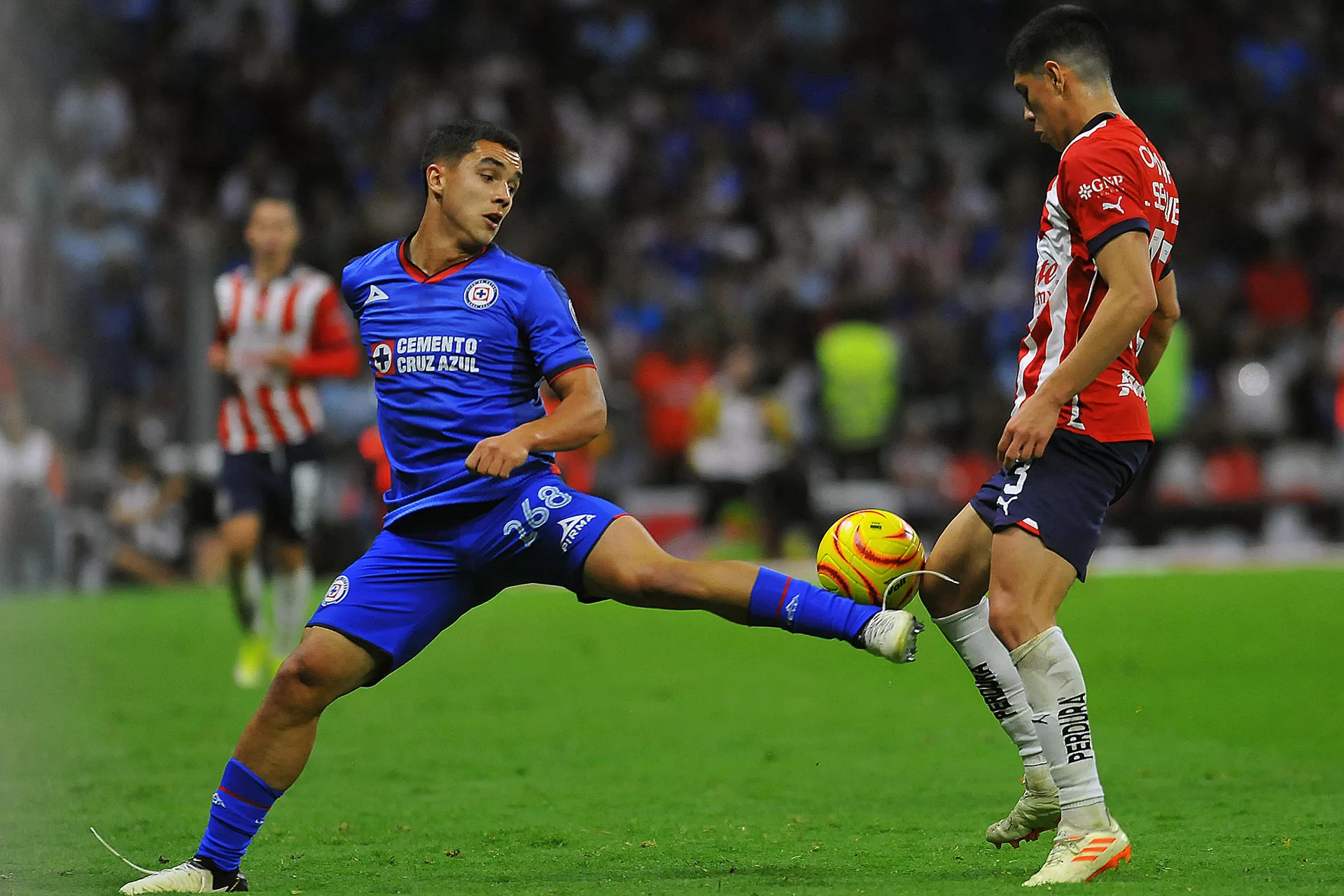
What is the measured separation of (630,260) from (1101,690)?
1249cm

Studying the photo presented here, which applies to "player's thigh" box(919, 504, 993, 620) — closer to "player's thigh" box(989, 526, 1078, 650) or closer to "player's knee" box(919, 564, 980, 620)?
"player's knee" box(919, 564, 980, 620)

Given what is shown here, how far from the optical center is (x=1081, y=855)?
5055mm

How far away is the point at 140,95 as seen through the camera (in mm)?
21250

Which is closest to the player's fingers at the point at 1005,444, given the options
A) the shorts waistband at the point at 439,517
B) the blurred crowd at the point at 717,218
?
the shorts waistband at the point at 439,517

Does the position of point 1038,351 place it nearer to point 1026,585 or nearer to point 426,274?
point 1026,585

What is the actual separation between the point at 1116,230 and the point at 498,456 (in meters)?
1.87

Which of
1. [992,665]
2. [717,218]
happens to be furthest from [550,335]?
[717,218]

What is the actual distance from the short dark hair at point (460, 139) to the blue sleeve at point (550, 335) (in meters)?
0.48

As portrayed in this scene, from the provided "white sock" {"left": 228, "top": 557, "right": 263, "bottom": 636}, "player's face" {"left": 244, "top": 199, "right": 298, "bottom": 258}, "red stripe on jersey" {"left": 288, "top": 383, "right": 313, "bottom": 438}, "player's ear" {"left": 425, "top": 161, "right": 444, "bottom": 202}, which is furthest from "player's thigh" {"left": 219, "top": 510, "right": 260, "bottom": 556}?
"player's ear" {"left": 425, "top": 161, "right": 444, "bottom": 202}

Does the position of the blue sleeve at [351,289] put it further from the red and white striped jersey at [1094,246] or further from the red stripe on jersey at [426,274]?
the red and white striped jersey at [1094,246]

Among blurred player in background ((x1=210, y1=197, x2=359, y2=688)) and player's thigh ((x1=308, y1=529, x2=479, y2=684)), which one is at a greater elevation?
blurred player in background ((x1=210, y1=197, x2=359, y2=688))

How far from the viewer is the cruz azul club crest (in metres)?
5.46

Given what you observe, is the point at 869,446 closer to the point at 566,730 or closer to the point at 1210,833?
the point at 566,730

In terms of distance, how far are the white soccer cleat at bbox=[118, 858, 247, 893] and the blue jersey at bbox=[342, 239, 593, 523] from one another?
116 centimetres
